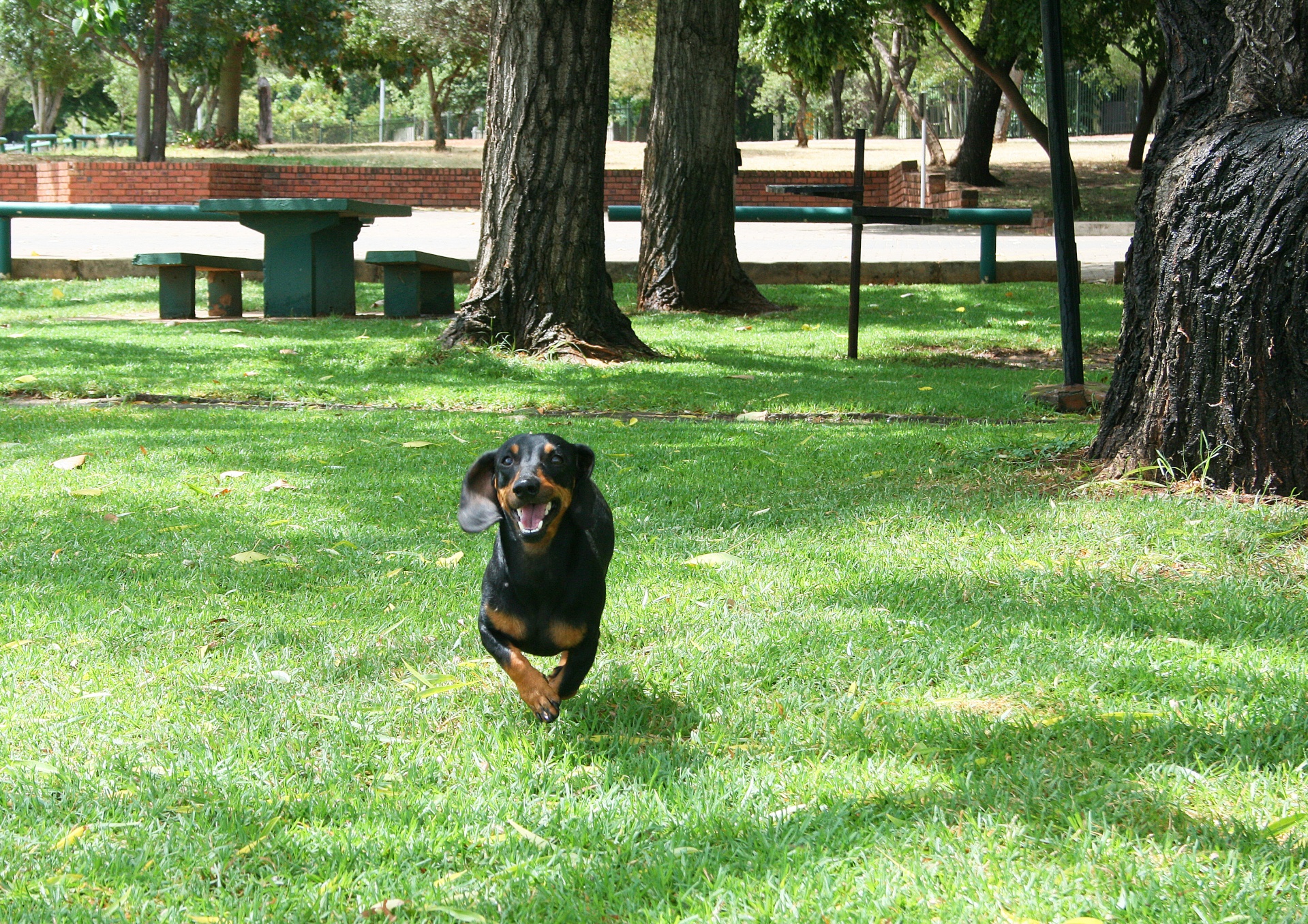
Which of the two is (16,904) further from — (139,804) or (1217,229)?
(1217,229)

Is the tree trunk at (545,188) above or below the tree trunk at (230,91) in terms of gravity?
below

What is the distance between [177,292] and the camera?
12234 millimetres

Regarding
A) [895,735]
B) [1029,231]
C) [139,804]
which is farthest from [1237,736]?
[1029,231]

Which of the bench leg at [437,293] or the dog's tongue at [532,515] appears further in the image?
the bench leg at [437,293]

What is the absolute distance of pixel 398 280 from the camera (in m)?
11.9

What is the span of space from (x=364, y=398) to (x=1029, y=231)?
1941cm

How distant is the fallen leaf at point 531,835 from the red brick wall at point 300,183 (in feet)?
82.1

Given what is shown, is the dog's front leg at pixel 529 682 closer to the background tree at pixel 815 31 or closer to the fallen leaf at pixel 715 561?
the fallen leaf at pixel 715 561

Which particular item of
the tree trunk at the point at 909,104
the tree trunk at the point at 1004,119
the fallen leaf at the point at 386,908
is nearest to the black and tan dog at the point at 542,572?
the fallen leaf at the point at 386,908

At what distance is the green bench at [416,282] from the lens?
11430 mm

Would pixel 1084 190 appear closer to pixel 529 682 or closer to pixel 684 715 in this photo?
pixel 684 715

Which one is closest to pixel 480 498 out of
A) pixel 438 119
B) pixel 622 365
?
pixel 622 365

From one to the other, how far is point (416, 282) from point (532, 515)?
31.2 ft

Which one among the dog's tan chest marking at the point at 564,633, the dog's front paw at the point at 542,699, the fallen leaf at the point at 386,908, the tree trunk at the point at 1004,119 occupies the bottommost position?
the fallen leaf at the point at 386,908
